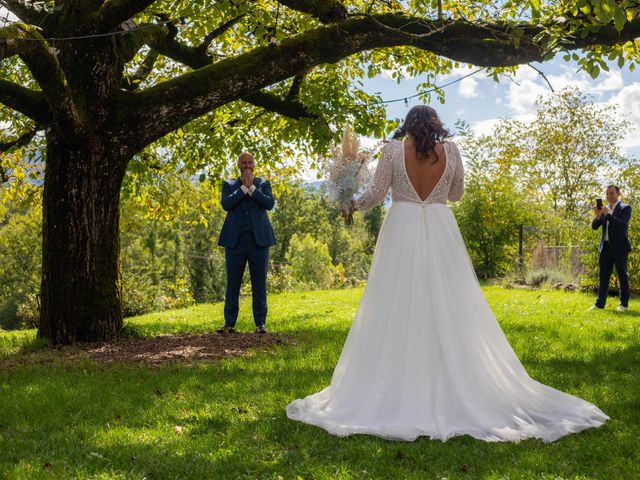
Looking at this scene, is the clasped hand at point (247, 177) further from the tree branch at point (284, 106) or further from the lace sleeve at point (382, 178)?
the lace sleeve at point (382, 178)

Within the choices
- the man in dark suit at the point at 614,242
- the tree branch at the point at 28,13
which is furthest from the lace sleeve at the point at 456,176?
the man in dark suit at the point at 614,242

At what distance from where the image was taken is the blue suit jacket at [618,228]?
41.5ft

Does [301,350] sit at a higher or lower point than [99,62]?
lower

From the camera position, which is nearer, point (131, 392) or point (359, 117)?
point (131, 392)

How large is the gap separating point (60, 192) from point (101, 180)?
552 millimetres

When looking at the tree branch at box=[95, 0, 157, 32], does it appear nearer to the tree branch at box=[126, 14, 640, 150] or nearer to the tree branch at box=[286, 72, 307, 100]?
the tree branch at box=[126, 14, 640, 150]

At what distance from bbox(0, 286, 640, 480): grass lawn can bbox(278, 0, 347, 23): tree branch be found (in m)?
4.67

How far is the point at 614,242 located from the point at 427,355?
30.0 ft

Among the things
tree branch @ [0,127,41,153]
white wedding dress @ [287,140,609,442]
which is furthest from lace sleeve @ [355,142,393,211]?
tree branch @ [0,127,41,153]

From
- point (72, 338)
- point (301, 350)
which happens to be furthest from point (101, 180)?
point (301, 350)

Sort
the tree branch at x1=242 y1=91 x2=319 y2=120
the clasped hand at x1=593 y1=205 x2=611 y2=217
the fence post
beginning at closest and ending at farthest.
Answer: the tree branch at x1=242 y1=91 x2=319 y2=120, the clasped hand at x1=593 y1=205 x2=611 y2=217, the fence post

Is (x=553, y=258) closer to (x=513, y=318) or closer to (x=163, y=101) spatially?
(x=513, y=318)

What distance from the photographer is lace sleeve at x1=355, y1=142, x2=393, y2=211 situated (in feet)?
17.9

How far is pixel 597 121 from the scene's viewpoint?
36000 millimetres
